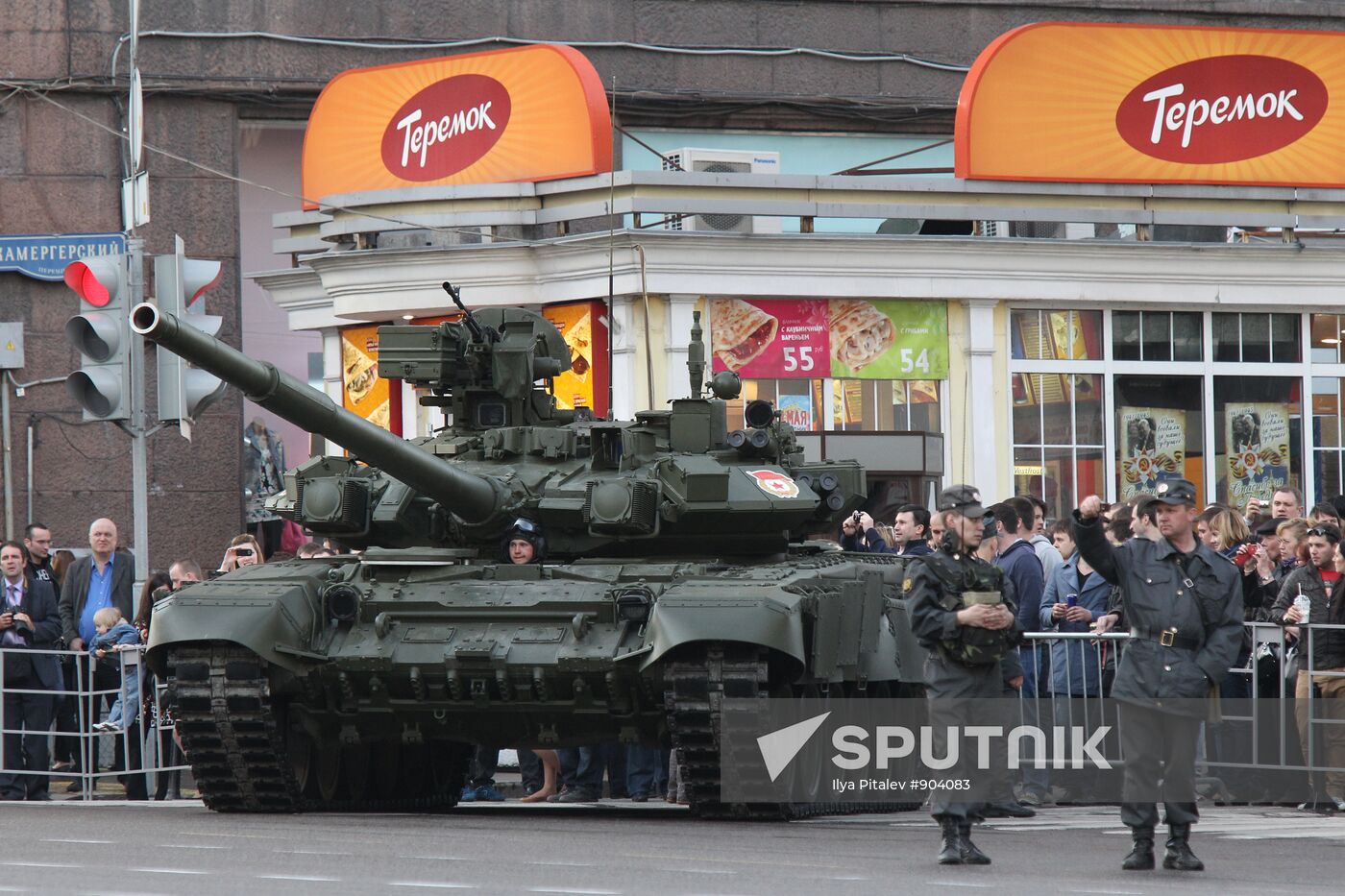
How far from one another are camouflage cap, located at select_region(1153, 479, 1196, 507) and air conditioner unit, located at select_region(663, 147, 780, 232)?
10.9m

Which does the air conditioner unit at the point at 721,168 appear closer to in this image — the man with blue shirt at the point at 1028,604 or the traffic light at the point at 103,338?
the man with blue shirt at the point at 1028,604

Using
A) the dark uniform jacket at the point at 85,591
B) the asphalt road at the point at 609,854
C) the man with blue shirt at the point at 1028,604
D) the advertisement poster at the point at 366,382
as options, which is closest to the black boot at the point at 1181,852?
the asphalt road at the point at 609,854

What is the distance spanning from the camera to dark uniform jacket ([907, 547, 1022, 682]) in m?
11.0

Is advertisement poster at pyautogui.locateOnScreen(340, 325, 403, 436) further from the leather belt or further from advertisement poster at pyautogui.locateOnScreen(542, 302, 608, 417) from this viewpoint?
the leather belt

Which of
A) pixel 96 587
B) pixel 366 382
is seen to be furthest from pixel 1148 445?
pixel 96 587

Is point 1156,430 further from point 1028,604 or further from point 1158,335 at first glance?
point 1028,604

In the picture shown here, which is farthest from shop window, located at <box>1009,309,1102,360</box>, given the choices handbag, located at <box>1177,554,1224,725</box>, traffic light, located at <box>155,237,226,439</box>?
handbag, located at <box>1177,554,1224,725</box>

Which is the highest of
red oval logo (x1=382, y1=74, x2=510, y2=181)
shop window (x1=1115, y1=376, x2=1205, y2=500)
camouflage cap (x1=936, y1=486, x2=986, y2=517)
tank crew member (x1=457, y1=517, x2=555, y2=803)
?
red oval logo (x1=382, y1=74, x2=510, y2=181)

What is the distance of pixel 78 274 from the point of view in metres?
14.0

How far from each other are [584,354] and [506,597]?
8988mm

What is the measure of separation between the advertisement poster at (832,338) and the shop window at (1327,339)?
3.85 m

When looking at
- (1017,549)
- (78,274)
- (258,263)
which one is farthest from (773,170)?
(78,274)

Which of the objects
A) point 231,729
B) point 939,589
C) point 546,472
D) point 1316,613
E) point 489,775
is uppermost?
point 546,472

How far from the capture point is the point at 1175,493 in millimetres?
10953
